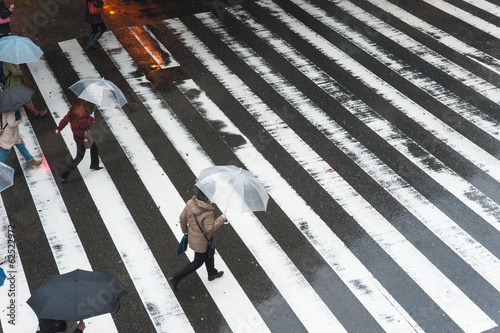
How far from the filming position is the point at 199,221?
6676 mm

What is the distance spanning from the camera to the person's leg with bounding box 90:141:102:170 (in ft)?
29.9

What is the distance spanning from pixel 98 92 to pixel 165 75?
3.63 meters

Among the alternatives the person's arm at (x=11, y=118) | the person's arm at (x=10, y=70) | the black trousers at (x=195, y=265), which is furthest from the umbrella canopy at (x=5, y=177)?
the person's arm at (x=10, y=70)

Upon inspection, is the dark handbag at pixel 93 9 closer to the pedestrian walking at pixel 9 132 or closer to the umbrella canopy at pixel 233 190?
the pedestrian walking at pixel 9 132

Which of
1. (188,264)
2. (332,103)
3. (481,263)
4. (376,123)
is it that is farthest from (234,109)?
(481,263)

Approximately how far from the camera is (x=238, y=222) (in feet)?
27.8

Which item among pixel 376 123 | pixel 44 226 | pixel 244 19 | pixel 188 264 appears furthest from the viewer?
pixel 244 19

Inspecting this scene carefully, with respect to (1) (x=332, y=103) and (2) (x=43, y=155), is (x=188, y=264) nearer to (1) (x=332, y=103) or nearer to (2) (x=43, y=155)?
(2) (x=43, y=155)

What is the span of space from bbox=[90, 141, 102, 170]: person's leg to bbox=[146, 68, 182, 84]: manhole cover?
117 inches

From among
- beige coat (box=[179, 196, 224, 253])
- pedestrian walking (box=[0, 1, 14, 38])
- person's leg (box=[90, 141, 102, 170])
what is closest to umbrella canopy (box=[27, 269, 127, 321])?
beige coat (box=[179, 196, 224, 253])

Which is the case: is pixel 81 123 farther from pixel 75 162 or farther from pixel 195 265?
pixel 195 265

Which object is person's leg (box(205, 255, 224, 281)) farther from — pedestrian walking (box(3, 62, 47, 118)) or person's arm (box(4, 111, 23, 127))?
pedestrian walking (box(3, 62, 47, 118))

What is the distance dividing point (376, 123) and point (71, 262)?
5.94 metres

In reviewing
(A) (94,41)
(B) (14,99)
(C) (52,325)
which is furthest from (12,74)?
(C) (52,325)
